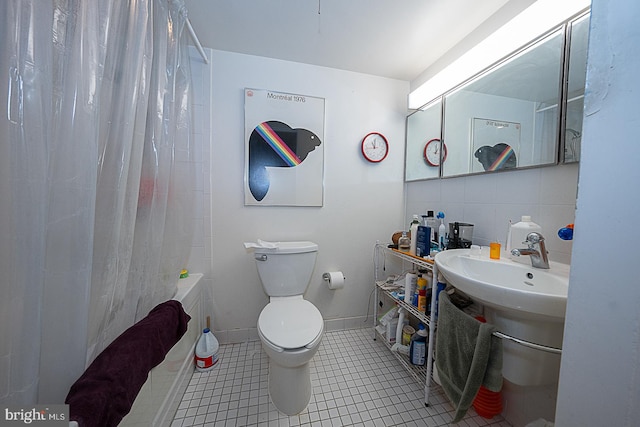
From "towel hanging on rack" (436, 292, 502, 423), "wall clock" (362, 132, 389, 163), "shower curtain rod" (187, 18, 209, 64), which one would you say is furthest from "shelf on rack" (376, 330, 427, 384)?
"shower curtain rod" (187, 18, 209, 64)

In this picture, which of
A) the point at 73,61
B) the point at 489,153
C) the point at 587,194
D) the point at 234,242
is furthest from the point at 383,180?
the point at 73,61

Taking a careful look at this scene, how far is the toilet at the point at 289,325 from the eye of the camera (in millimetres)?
993

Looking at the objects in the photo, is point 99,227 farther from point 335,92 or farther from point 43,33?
point 335,92

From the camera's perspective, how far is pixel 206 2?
111 centimetres

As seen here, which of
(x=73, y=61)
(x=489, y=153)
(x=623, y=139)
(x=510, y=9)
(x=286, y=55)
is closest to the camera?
(x=623, y=139)

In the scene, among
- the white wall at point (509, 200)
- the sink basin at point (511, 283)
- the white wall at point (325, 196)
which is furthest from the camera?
the white wall at point (325, 196)

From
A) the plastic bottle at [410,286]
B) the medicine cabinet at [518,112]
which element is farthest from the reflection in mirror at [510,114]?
the plastic bottle at [410,286]

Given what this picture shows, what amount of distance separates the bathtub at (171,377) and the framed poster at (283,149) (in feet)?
2.19

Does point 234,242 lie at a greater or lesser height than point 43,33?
lesser

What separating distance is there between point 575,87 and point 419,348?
138 centimetres

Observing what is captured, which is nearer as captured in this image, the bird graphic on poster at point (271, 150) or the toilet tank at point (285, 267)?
the toilet tank at point (285, 267)

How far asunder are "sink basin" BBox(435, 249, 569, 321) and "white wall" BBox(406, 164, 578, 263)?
0.16 metres

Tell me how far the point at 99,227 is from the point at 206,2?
1.21 m

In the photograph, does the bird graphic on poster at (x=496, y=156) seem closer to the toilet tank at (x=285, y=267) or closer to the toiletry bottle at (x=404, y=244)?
the toiletry bottle at (x=404, y=244)
